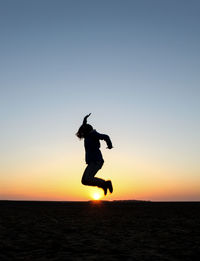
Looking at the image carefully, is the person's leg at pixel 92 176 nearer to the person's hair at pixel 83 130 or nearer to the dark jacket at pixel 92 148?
the dark jacket at pixel 92 148

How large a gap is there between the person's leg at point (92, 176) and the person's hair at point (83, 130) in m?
0.73

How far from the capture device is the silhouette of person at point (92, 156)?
27.2 feet

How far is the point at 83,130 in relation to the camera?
8312mm

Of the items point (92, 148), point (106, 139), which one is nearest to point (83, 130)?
point (92, 148)

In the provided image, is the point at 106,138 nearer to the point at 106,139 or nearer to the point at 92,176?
the point at 106,139

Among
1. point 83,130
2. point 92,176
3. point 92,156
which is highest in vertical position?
point 83,130

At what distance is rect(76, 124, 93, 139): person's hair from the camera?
27.3 feet

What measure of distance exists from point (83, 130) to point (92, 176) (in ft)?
3.75
